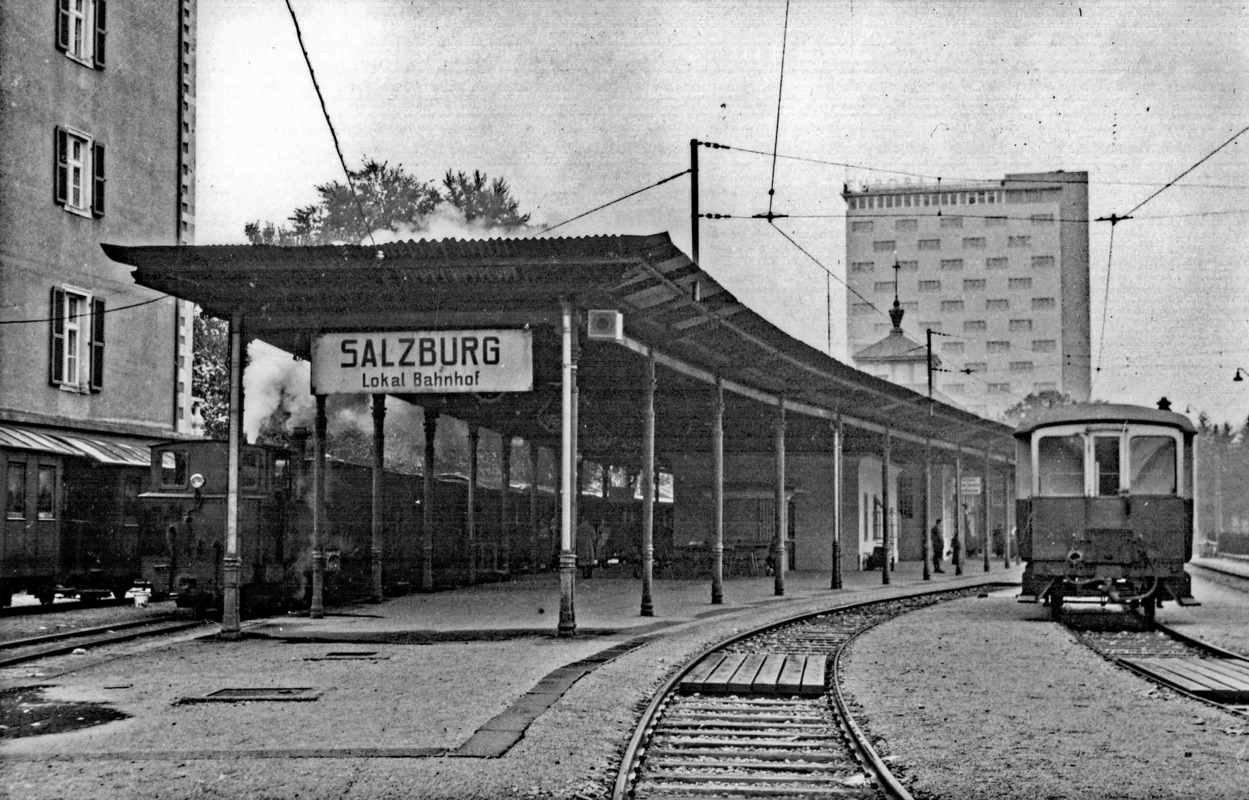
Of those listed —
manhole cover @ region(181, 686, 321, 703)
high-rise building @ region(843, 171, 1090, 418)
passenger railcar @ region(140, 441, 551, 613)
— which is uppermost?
high-rise building @ region(843, 171, 1090, 418)

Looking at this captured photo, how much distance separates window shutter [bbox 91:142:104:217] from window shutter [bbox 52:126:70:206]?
0.92 metres

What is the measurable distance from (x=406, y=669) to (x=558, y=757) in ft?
16.3

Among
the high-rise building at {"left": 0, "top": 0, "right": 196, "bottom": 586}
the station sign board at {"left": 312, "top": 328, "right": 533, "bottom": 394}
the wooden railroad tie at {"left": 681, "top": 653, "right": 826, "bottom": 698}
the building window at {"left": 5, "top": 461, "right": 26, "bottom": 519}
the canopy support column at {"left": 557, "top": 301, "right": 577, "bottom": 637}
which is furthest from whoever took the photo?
the high-rise building at {"left": 0, "top": 0, "right": 196, "bottom": 586}

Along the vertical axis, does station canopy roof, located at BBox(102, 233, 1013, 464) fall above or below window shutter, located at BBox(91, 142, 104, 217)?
below

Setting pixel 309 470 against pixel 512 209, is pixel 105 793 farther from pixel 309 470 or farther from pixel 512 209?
pixel 512 209

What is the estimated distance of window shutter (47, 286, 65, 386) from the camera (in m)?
26.0

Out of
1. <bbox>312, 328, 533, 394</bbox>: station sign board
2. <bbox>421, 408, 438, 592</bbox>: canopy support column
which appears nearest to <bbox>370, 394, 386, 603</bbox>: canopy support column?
<bbox>421, 408, 438, 592</bbox>: canopy support column

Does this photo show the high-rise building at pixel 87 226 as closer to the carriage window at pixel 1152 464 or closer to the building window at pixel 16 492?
the building window at pixel 16 492

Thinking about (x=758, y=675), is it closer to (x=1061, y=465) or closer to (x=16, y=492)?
(x=1061, y=465)

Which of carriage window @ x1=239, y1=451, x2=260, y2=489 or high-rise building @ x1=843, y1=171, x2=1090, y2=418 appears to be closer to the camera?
carriage window @ x1=239, y1=451, x2=260, y2=489

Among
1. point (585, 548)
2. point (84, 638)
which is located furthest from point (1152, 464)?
point (585, 548)

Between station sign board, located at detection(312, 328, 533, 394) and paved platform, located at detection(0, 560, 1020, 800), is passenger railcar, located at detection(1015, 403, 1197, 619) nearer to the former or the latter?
paved platform, located at detection(0, 560, 1020, 800)

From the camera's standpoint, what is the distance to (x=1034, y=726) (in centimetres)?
967

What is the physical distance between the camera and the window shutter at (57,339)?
26000mm
